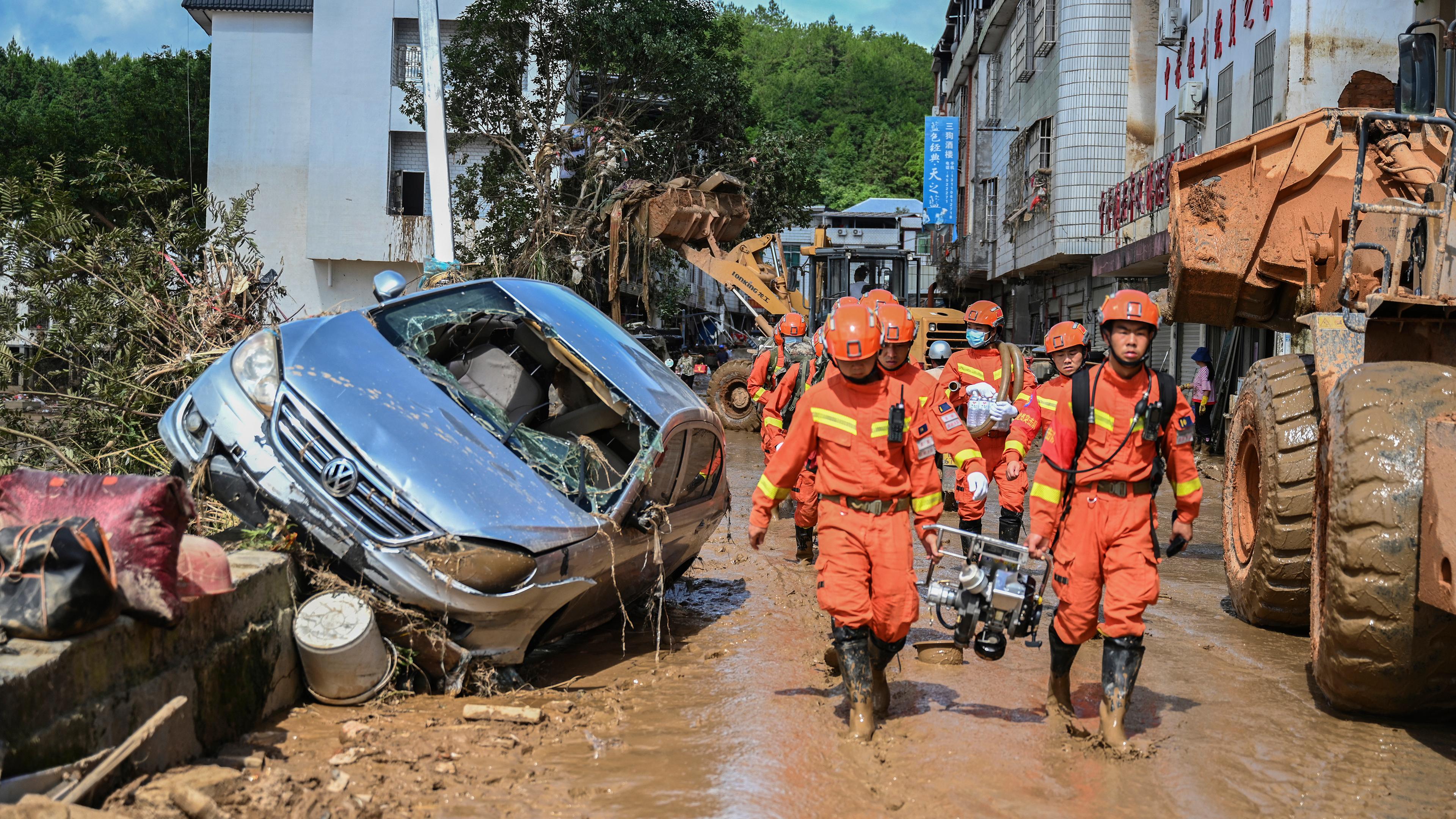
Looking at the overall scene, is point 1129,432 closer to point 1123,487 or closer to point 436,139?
point 1123,487

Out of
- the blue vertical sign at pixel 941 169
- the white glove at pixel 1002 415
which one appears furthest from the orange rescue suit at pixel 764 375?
the blue vertical sign at pixel 941 169

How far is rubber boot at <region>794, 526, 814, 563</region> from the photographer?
29.7 feet

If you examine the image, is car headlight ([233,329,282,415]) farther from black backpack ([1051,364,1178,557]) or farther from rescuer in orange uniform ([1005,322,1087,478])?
rescuer in orange uniform ([1005,322,1087,478])

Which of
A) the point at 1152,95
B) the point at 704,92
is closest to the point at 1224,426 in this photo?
the point at 1152,95

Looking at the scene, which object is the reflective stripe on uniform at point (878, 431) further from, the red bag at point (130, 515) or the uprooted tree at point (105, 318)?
the uprooted tree at point (105, 318)

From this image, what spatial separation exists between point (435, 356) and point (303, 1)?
26769mm

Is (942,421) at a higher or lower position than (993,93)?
lower

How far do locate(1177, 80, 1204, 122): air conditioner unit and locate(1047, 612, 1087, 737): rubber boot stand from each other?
16.2m

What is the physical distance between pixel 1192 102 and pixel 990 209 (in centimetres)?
1507

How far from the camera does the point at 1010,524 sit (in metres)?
8.02

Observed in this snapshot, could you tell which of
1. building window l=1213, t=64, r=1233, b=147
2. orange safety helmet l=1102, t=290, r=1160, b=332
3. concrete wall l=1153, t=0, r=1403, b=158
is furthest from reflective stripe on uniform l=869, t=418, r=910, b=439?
building window l=1213, t=64, r=1233, b=147

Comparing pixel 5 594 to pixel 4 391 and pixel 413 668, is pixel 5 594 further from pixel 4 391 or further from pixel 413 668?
pixel 4 391

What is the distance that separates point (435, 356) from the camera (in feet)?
21.4

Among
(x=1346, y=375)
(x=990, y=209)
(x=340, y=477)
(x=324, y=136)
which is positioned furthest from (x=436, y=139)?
(x=990, y=209)
